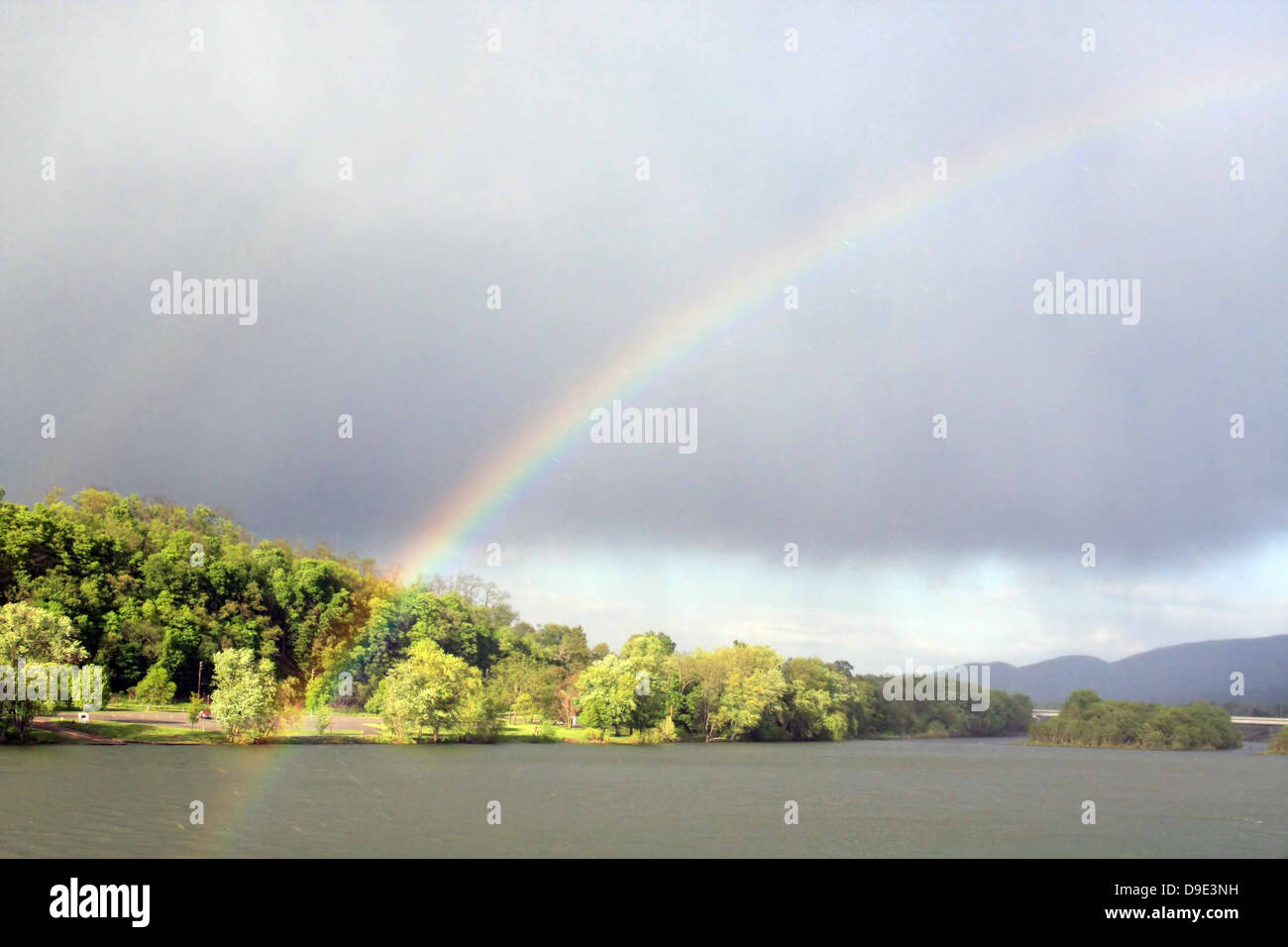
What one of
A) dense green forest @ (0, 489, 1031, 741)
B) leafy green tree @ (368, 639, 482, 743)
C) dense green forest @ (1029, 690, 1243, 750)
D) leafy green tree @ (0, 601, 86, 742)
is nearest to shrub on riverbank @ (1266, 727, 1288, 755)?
dense green forest @ (1029, 690, 1243, 750)

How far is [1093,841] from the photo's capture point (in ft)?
169

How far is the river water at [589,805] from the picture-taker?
44.7 meters

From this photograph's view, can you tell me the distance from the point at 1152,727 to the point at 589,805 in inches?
4158

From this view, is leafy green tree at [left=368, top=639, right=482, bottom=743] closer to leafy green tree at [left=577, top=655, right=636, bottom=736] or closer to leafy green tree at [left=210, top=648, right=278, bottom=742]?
leafy green tree at [left=210, top=648, right=278, bottom=742]

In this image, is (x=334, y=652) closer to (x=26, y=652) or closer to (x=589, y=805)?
(x=26, y=652)

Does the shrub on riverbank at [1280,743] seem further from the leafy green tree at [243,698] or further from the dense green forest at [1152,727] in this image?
the leafy green tree at [243,698]

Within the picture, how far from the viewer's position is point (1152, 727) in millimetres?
136750

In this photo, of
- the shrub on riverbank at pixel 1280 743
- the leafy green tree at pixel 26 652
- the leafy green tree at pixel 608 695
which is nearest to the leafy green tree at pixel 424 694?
the leafy green tree at pixel 608 695

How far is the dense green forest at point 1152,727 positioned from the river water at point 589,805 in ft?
131

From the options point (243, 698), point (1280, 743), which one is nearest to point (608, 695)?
point (243, 698)

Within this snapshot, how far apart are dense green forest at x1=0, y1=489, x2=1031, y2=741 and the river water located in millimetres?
9187

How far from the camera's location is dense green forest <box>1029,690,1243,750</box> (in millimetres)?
136250
